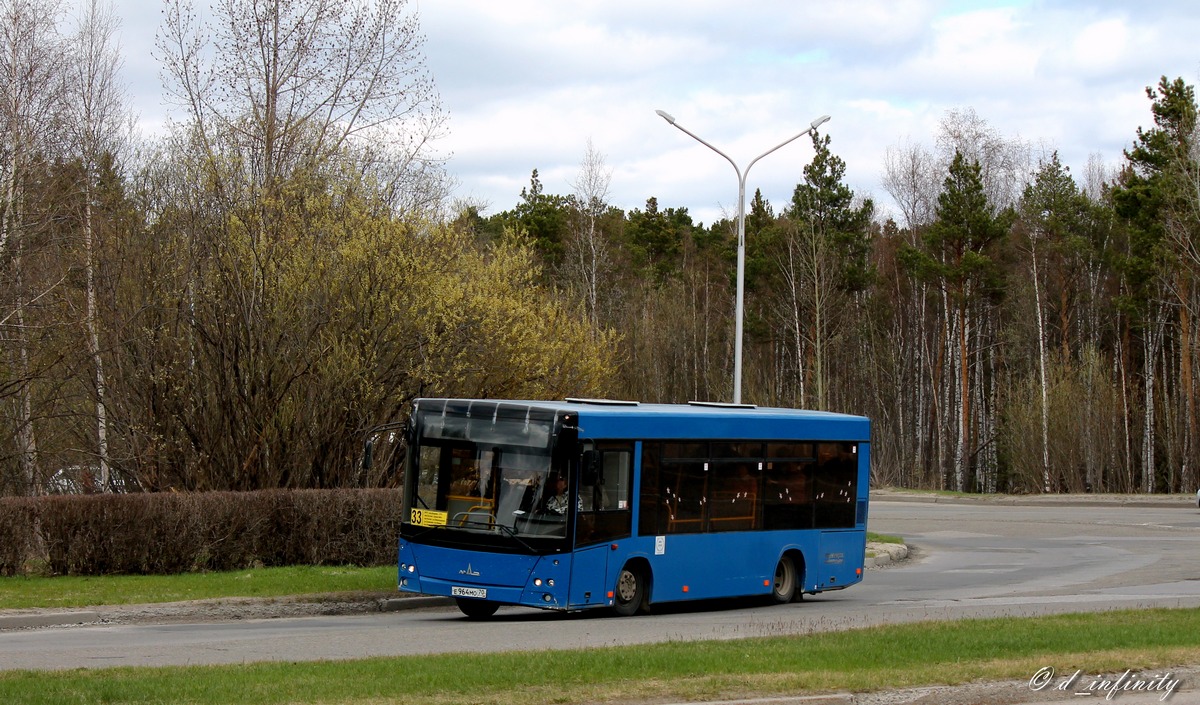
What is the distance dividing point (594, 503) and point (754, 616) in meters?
2.76

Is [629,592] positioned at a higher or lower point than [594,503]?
lower

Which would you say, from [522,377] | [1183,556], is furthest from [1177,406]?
[522,377]

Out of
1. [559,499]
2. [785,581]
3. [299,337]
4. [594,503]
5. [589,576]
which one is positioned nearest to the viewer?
[559,499]

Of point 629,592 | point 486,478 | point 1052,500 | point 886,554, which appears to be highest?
point 1052,500

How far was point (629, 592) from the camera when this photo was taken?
56.2 ft

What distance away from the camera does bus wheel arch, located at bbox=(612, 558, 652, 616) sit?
55.5ft

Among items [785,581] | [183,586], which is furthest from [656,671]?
[183,586]

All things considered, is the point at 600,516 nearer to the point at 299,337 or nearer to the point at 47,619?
the point at 47,619

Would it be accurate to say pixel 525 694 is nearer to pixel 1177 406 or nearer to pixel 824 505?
pixel 824 505

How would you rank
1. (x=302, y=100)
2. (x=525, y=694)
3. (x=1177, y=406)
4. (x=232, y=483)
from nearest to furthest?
(x=525, y=694), (x=232, y=483), (x=302, y=100), (x=1177, y=406)

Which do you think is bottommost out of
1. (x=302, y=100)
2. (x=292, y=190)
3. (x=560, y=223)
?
(x=292, y=190)

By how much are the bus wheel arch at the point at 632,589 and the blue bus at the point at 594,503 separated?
0.07 ft

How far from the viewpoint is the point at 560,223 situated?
80625mm

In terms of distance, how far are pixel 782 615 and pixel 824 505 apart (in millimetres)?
2821
